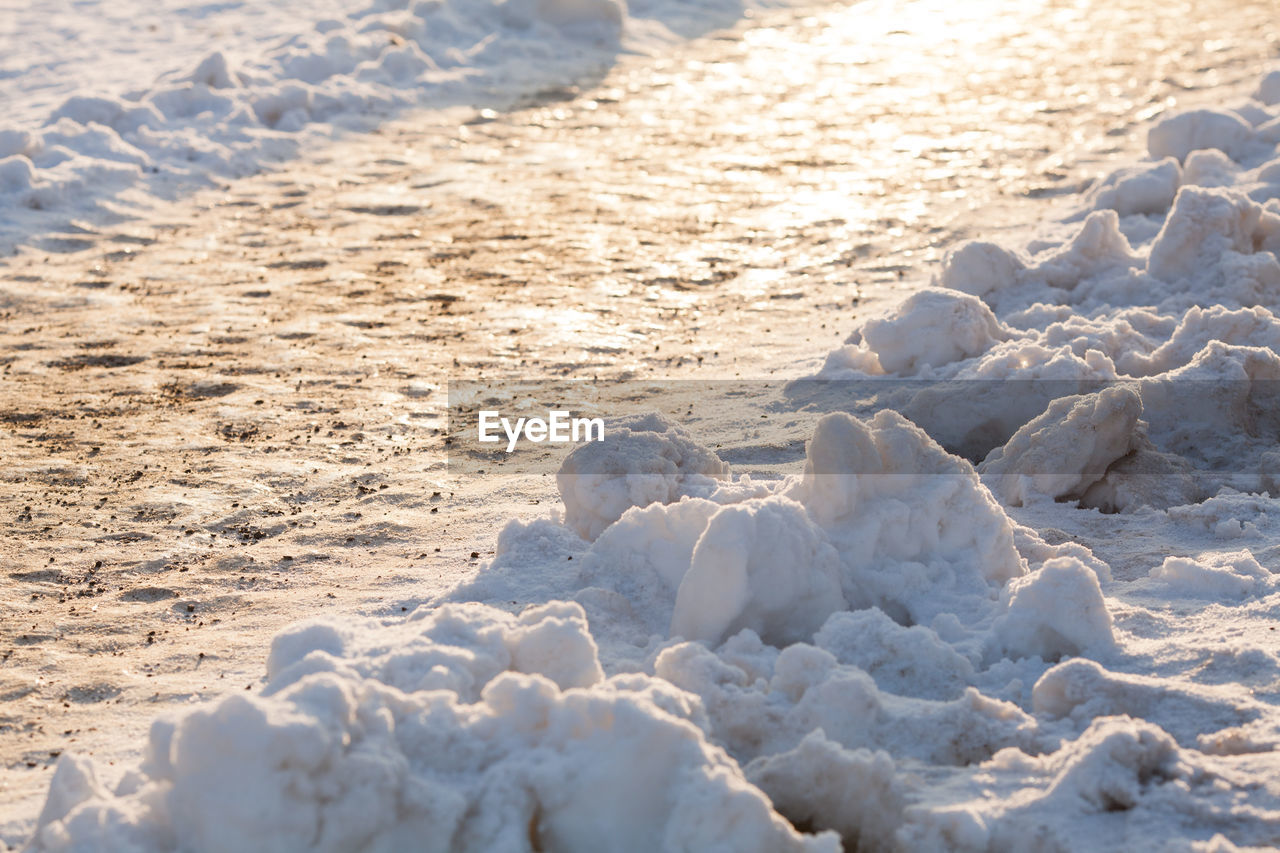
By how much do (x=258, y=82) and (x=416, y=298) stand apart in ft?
11.9

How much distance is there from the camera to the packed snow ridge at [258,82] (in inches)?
288

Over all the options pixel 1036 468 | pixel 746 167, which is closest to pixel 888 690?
pixel 1036 468

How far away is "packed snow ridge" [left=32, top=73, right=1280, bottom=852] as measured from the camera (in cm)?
220

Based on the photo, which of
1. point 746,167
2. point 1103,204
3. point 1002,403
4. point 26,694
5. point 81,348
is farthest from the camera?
point 746,167

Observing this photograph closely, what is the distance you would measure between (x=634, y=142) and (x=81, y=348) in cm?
422

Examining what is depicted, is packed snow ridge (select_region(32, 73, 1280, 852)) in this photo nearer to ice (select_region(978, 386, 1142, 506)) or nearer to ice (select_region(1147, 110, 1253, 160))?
ice (select_region(978, 386, 1142, 506))

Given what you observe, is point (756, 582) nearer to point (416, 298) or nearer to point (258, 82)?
point (416, 298)

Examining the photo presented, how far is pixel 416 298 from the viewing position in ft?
19.9

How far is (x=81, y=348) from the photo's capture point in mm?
5430

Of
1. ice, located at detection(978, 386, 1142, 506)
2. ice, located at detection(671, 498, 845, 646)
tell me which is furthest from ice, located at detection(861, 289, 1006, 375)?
ice, located at detection(671, 498, 845, 646)

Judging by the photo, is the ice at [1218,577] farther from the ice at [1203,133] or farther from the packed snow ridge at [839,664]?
the ice at [1203,133]

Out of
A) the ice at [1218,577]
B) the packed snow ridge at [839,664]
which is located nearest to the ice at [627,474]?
the packed snow ridge at [839,664]

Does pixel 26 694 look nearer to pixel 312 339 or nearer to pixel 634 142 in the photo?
pixel 312 339

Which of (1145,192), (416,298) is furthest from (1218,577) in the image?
(416,298)
